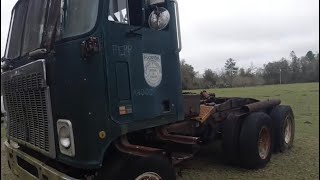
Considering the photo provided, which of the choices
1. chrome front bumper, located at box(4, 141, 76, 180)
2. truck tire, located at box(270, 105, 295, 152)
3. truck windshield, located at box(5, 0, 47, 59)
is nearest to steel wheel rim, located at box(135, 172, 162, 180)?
chrome front bumper, located at box(4, 141, 76, 180)

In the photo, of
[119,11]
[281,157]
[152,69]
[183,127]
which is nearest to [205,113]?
[183,127]

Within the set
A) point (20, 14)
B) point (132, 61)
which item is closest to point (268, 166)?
point (132, 61)

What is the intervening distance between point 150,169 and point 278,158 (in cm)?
374

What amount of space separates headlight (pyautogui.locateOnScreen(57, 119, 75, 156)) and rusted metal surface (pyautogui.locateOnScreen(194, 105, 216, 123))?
A: 229 centimetres

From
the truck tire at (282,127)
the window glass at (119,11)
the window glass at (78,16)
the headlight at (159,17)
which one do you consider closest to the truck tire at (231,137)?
the truck tire at (282,127)

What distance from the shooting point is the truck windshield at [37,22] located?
4320mm

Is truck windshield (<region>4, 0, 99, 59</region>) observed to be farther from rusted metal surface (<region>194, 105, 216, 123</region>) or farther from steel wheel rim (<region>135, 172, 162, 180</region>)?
rusted metal surface (<region>194, 105, 216, 123</region>)

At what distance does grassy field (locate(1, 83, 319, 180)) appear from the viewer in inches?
257

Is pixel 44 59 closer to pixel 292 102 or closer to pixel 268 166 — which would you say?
pixel 268 166

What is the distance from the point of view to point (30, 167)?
522 cm

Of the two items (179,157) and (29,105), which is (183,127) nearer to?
(179,157)

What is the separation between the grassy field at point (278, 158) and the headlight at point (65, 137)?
198cm

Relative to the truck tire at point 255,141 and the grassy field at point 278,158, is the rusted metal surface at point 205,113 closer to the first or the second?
the grassy field at point 278,158

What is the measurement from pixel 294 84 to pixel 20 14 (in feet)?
14.6
